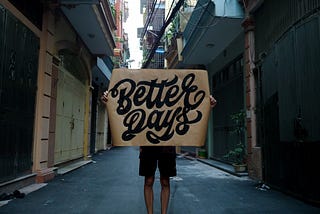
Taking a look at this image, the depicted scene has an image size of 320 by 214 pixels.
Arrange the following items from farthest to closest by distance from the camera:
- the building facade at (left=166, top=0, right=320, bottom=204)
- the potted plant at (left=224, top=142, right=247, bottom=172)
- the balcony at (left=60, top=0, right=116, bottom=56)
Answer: the potted plant at (left=224, top=142, right=247, bottom=172) < the balcony at (left=60, top=0, right=116, bottom=56) < the building facade at (left=166, top=0, right=320, bottom=204)

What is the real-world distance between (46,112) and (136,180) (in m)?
2.33

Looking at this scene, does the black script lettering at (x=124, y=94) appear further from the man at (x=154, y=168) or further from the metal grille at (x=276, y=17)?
the metal grille at (x=276, y=17)

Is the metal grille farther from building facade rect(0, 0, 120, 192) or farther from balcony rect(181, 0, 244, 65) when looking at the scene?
building facade rect(0, 0, 120, 192)

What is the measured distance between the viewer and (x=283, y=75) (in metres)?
5.32

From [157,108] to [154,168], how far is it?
62cm

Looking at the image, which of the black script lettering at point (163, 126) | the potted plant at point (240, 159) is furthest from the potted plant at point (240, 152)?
the black script lettering at point (163, 126)

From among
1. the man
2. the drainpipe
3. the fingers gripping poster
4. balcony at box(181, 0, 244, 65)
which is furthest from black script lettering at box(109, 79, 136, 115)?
the drainpipe

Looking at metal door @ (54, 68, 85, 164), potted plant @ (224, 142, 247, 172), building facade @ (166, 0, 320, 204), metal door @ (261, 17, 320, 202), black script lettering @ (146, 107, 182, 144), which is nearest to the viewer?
black script lettering @ (146, 107, 182, 144)

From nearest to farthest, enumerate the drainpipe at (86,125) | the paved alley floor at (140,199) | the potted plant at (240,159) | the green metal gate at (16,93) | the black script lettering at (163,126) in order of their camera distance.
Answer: the black script lettering at (163,126)
the paved alley floor at (140,199)
the green metal gate at (16,93)
the potted plant at (240,159)
the drainpipe at (86,125)

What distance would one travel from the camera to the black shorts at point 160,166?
11.1 feet

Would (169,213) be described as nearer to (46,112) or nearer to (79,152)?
(46,112)

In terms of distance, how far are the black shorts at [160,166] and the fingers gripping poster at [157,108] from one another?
0.66 ft

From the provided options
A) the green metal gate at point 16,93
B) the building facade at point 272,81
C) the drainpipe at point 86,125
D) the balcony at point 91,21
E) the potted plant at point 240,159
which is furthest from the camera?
the drainpipe at point 86,125

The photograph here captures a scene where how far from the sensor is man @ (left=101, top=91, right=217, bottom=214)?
11.1 feet
